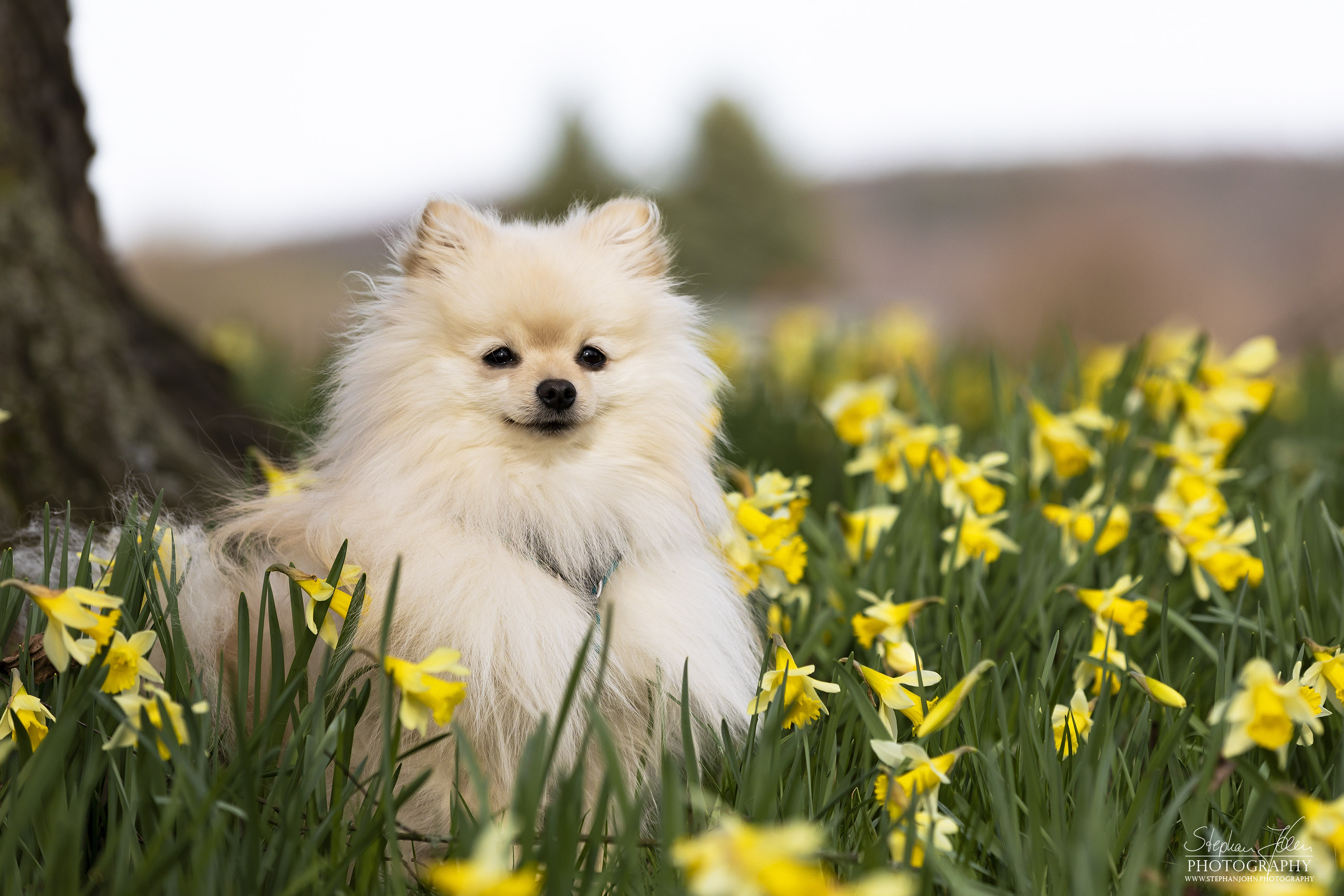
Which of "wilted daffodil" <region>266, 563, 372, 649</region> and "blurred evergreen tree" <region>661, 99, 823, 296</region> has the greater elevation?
"blurred evergreen tree" <region>661, 99, 823, 296</region>

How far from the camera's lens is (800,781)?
1.62 meters

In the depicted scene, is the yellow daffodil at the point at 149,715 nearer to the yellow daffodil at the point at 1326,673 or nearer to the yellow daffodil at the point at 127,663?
the yellow daffodil at the point at 127,663

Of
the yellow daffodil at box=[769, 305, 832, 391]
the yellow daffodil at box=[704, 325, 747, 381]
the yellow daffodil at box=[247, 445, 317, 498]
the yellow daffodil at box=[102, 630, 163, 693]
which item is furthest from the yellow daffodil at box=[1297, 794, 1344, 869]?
the yellow daffodil at box=[769, 305, 832, 391]

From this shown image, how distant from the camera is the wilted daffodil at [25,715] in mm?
1499

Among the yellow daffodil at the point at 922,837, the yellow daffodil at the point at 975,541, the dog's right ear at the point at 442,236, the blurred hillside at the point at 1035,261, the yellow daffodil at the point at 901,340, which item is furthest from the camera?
Result: the blurred hillside at the point at 1035,261

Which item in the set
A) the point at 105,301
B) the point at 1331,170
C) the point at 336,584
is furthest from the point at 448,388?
the point at 1331,170

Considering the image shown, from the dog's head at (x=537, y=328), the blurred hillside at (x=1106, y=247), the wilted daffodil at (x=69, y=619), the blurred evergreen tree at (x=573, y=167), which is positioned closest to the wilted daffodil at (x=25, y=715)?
the wilted daffodil at (x=69, y=619)

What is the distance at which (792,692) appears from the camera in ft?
5.53

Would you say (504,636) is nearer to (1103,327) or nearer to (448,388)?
(448,388)

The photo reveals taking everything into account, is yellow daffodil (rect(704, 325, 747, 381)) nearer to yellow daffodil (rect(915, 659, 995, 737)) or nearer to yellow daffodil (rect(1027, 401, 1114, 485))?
yellow daffodil (rect(1027, 401, 1114, 485))

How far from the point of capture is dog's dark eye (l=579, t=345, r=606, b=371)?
1.91 m

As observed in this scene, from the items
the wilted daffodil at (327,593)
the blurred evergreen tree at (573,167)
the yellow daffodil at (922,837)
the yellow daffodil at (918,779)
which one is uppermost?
the blurred evergreen tree at (573,167)

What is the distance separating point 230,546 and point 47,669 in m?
0.43

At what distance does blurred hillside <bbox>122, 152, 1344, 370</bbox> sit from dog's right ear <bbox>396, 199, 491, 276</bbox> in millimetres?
259
